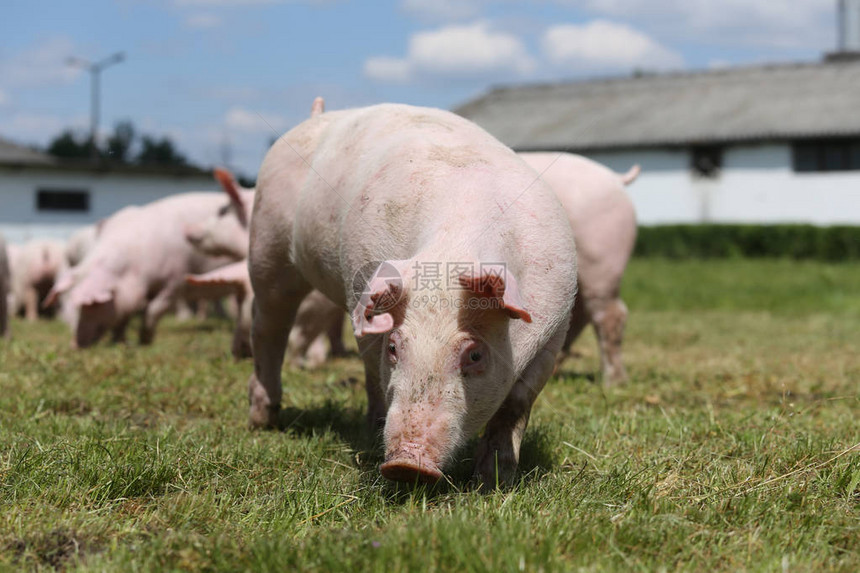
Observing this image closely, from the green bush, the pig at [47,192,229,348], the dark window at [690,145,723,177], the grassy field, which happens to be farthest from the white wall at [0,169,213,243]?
the grassy field

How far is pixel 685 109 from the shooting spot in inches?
1206

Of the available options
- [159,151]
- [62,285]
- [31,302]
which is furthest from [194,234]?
[159,151]

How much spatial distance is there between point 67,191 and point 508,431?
1188 inches

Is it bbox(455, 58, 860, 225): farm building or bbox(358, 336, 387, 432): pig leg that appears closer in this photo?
bbox(358, 336, 387, 432): pig leg

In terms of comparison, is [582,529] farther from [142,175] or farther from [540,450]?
[142,175]

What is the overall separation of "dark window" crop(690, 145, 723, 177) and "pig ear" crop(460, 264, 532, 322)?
2669 cm

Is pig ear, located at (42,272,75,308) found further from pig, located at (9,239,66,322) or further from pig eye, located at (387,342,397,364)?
pig eye, located at (387,342,397,364)

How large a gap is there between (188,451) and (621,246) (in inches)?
143

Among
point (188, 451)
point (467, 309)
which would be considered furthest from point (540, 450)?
point (188, 451)

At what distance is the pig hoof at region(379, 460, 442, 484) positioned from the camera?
2.86 meters

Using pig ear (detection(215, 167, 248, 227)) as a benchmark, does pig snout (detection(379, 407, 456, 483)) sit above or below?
below

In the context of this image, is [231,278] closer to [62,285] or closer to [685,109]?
[62,285]

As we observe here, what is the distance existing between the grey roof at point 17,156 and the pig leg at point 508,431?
29688 millimetres

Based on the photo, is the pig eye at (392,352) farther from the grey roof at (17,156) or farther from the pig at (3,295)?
the grey roof at (17,156)
